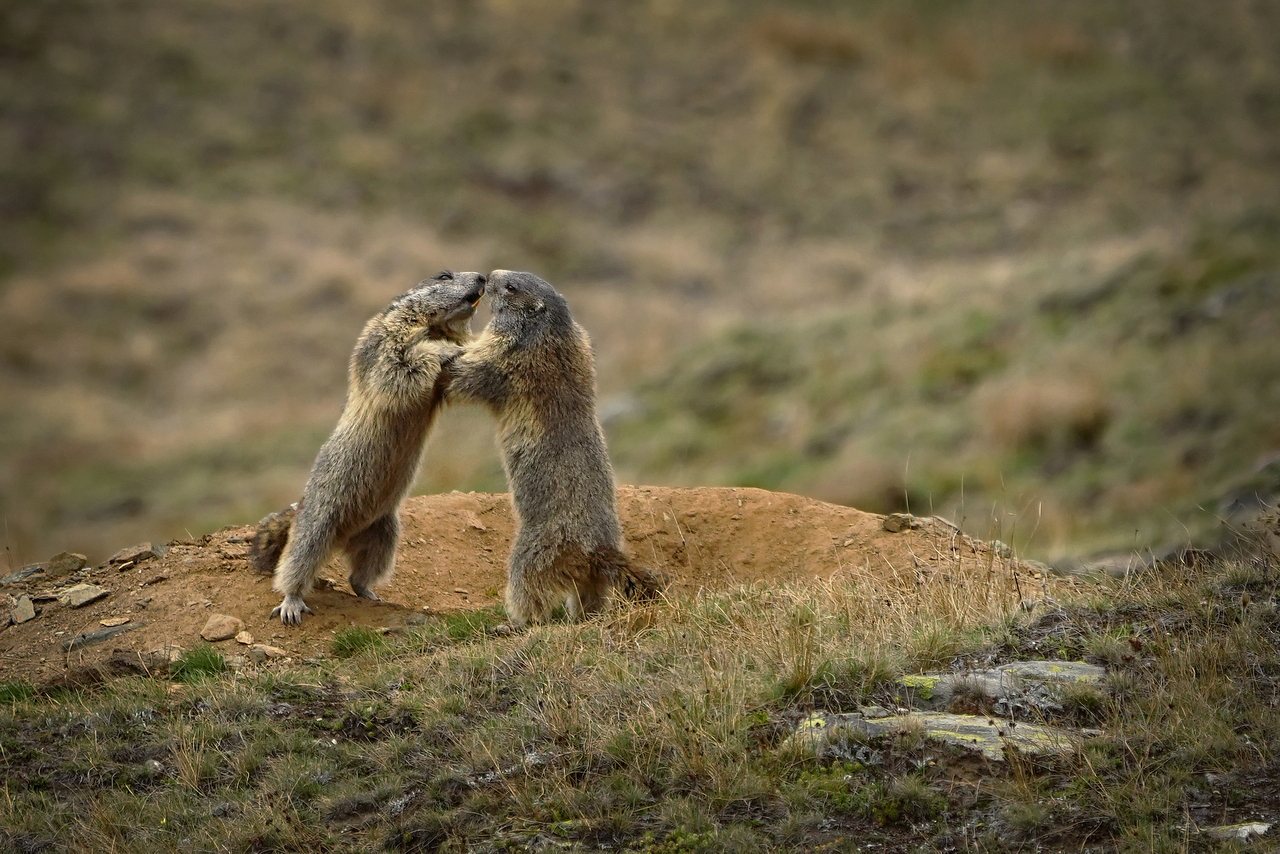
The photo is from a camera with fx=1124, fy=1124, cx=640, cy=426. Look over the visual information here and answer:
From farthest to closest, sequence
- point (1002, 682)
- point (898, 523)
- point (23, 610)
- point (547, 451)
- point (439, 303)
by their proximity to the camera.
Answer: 1. point (898, 523)
2. point (23, 610)
3. point (439, 303)
4. point (547, 451)
5. point (1002, 682)

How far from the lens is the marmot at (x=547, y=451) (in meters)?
7.76

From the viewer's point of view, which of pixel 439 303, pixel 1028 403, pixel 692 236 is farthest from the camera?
pixel 692 236

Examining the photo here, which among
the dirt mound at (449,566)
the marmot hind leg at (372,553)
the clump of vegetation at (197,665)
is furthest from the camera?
the marmot hind leg at (372,553)

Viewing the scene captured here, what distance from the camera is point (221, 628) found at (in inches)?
313

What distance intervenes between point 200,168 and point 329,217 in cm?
478

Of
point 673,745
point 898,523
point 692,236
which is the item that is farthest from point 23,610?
point 692,236

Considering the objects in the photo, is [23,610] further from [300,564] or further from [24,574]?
[300,564]

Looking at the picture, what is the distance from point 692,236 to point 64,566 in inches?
1028

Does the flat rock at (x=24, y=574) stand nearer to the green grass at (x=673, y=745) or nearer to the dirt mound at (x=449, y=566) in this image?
the dirt mound at (x=449, y=566)

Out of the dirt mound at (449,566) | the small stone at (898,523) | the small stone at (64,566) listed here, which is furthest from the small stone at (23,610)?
the small stone at (898,523)

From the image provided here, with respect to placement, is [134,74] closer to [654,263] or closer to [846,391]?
[654,263]

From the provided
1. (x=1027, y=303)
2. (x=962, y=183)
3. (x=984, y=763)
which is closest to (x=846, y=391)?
(x=1027, y=303)

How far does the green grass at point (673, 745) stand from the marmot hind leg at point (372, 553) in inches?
64.7

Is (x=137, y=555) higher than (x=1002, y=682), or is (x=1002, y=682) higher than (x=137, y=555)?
(x=137, y=555)
